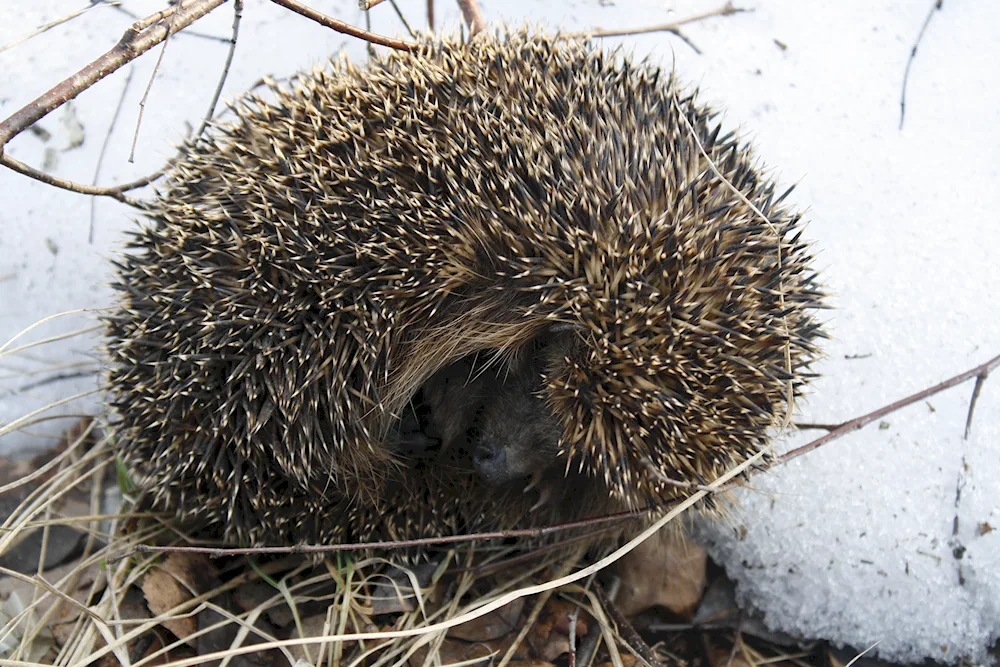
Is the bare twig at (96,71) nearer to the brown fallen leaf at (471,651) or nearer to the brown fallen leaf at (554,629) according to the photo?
the brown fallen leaf at (471,651)

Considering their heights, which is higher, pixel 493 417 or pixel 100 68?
pixel 100 68

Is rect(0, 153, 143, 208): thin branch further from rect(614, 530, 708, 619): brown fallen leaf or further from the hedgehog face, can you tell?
rect(614, 530, 708, 619): brown fallen leaf

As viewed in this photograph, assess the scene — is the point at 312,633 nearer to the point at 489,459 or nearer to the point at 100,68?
the point at 489,459

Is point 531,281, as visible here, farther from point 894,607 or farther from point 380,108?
point 894,607

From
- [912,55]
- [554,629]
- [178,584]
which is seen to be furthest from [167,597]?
[912,55]

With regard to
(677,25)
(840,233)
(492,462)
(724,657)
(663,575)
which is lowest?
(724,657)

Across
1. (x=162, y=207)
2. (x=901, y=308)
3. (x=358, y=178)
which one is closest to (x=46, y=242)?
(x=162, y=207)

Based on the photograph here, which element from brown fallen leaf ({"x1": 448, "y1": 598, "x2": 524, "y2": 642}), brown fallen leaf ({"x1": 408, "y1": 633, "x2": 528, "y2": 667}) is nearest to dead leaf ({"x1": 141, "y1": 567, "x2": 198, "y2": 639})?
brown fallen leaf ({"x1": 408, "y1": 633, "x2": 528, "y2": 667})
